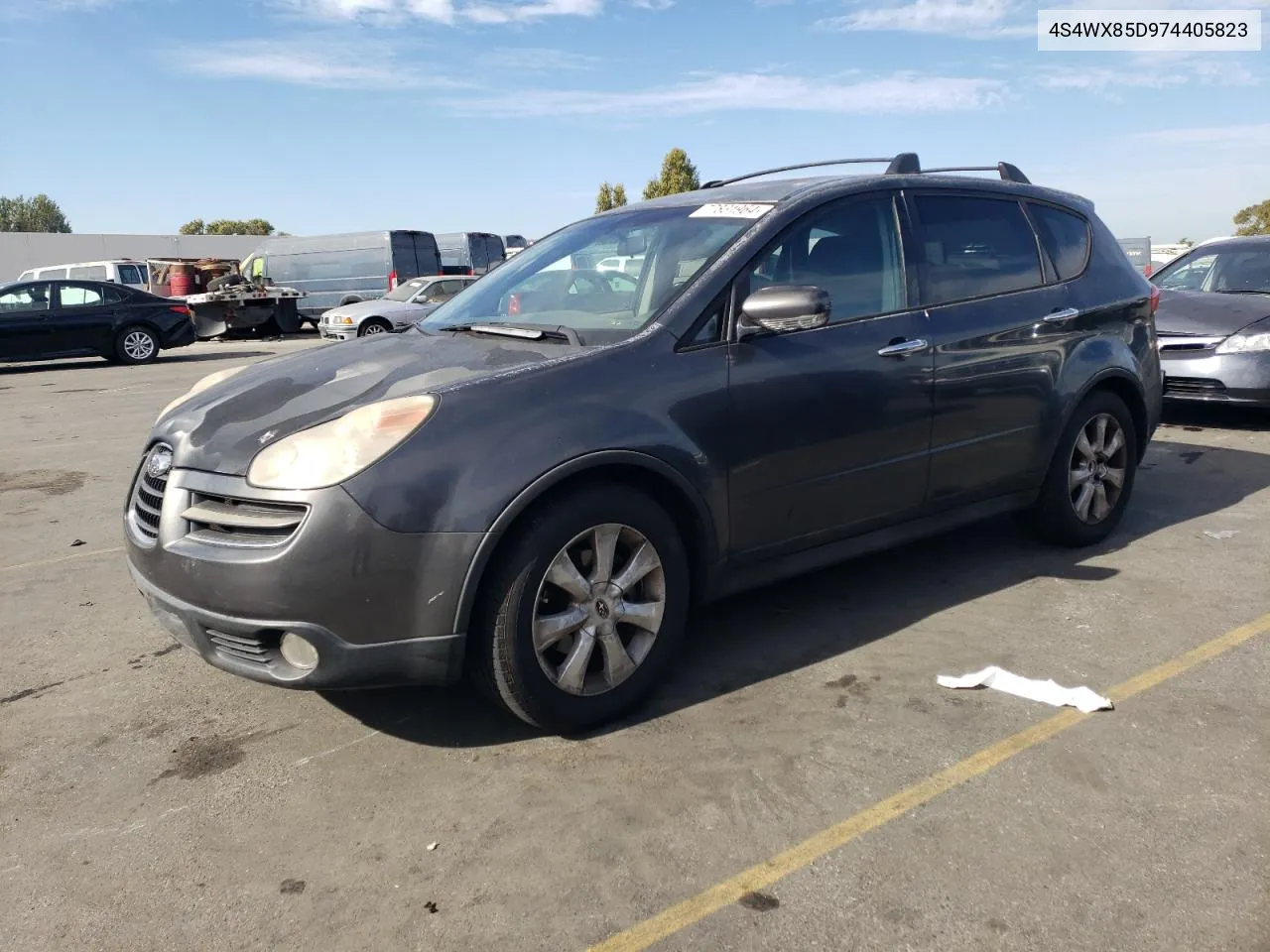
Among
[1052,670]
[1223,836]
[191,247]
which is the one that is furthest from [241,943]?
[191,247]

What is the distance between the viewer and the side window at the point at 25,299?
16.2 m

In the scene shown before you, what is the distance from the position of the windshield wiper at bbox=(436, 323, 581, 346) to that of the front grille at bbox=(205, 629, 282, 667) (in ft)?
4.44

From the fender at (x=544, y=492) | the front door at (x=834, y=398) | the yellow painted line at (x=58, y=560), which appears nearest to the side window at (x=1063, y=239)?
the front door at (x=834, y=398)

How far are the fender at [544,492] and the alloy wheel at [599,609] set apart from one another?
19 cm

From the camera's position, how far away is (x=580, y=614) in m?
3.20

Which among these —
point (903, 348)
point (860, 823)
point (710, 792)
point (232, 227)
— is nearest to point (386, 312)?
point (903, 348)

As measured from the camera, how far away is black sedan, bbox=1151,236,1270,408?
786 centimetres

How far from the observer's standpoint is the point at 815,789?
9.63 ft

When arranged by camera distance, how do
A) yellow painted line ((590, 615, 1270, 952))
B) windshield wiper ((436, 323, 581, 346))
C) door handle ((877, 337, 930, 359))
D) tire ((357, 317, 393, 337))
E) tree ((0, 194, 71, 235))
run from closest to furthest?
yellow painted line ((590, 615, 1270, 952)) < windshield wiper ((436, 323, 581, 346)) < door handle ((877, 337, 930, 359)) < tire ((357, 317, 393, 337)) < tree ((0, 194, 71, 235))

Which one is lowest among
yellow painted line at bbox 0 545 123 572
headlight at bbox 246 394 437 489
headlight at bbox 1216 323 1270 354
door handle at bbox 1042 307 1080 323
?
yellow painted line at bbox 0 545 123 572

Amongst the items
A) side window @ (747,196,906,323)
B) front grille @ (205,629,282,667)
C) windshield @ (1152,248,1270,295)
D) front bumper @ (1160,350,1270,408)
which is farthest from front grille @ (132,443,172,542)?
windshield @ (1152,248,1270,295)

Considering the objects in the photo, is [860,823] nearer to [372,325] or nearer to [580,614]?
[580,614]

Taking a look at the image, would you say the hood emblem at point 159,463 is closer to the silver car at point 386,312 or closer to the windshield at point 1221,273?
the windshield at point 1221,273

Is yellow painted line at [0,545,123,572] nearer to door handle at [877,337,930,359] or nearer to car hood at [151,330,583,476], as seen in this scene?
car hood at [151,330,583,476]
